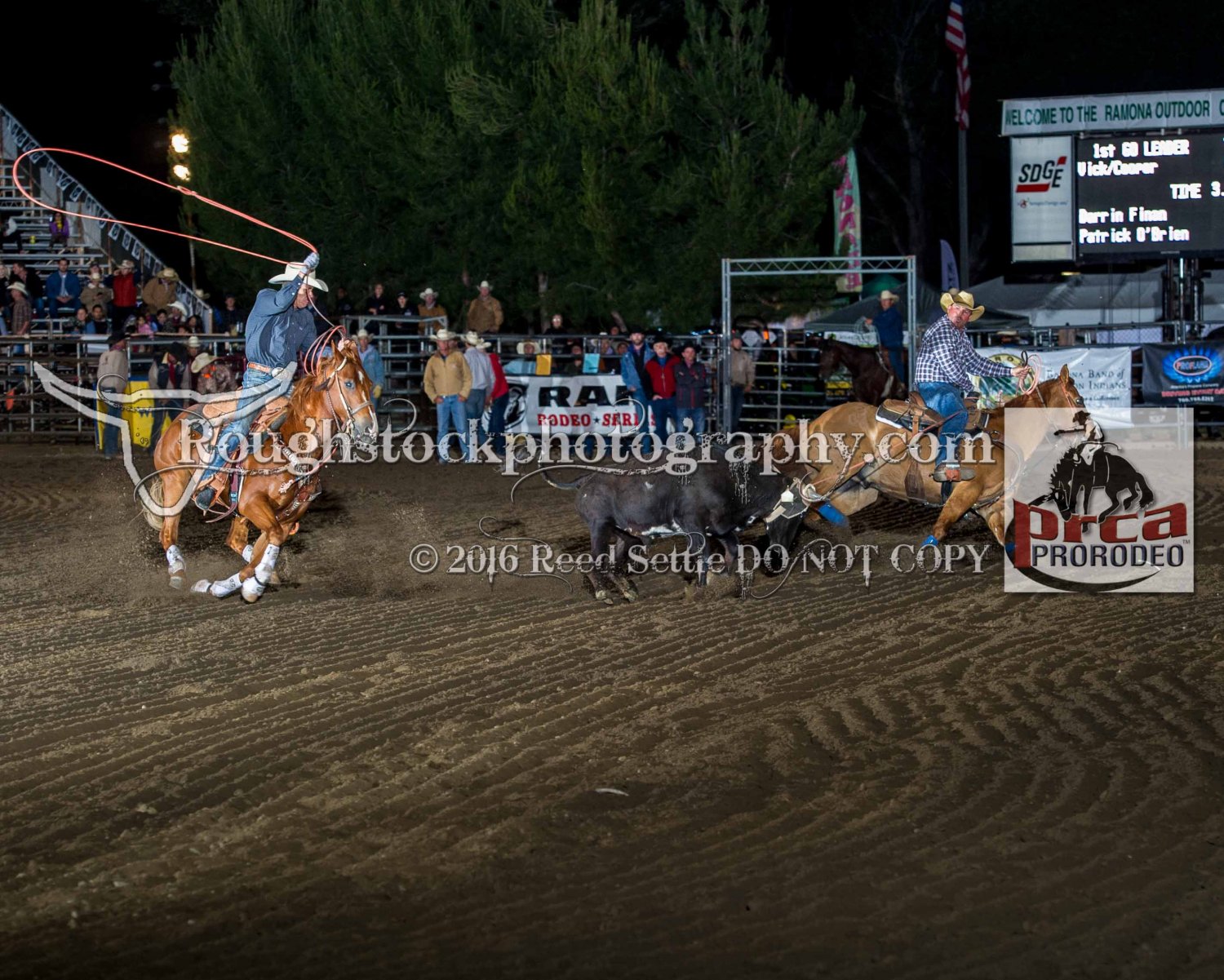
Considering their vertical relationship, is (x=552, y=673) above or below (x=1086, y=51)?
below

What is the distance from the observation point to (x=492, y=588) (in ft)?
32.0

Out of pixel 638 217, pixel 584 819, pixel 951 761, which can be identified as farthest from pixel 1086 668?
pixel 638 217

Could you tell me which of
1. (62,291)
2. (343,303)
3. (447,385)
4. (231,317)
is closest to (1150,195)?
(447,385)

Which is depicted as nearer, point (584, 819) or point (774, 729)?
point (584, 819)

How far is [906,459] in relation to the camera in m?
10.4

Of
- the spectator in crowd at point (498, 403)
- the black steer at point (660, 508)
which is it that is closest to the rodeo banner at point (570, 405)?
the spectator in crowd at point (498, 403)

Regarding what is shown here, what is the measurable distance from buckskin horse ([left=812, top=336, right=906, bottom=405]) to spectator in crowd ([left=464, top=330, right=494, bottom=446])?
4245 millimetres

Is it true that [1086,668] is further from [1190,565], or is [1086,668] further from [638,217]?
[638,217]

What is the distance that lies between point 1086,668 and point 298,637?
430 cm

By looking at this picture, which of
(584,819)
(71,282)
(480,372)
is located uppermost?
(71,282)

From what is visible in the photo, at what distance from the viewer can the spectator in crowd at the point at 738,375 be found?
63.8 feet

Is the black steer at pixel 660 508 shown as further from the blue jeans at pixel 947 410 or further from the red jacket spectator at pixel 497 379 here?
the red jacket spectator at pixel 497 379

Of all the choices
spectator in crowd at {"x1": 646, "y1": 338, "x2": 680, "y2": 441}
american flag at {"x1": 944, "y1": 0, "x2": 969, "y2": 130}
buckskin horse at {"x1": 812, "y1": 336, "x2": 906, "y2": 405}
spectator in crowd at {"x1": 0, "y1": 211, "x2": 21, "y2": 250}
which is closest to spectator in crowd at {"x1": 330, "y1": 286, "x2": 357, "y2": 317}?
spectator in crowd at {"x1": 646, "y1": 338, "x2": 680, "y2": 441}

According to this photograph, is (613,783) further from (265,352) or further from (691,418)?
(691,418)
